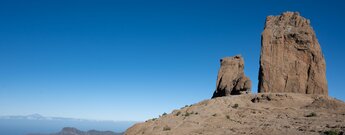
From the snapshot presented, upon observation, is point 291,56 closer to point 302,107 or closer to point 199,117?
point 302,107

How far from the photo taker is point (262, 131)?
24766 millimetres

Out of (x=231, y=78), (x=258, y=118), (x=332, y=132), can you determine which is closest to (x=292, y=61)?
(x=231, y=78)

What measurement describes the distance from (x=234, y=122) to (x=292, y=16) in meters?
25.5

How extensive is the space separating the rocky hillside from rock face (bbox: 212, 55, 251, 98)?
257 inches

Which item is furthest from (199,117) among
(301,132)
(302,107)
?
(301,132)

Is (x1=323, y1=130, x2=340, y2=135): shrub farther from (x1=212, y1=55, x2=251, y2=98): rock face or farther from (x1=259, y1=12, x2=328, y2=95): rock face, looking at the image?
(x1=212, y1=55, x2=251, y2=98): rock face

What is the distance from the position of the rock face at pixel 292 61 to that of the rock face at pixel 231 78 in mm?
2905

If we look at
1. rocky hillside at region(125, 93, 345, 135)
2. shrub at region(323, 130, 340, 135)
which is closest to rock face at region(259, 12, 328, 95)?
rocky hillside at region(125, 93, 345, 135)

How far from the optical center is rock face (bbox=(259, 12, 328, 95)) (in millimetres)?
45219

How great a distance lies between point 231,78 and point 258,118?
72.7ft

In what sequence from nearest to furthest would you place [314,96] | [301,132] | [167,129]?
1. [301,132]
2. [167,129]
3. [314,96]

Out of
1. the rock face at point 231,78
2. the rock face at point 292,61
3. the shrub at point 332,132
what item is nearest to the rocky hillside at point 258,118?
the shrub at point 332,132

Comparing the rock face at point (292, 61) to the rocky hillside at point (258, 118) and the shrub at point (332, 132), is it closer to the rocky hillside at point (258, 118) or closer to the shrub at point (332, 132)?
the rocky hillside at point (258, 118)

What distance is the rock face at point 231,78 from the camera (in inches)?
1881
